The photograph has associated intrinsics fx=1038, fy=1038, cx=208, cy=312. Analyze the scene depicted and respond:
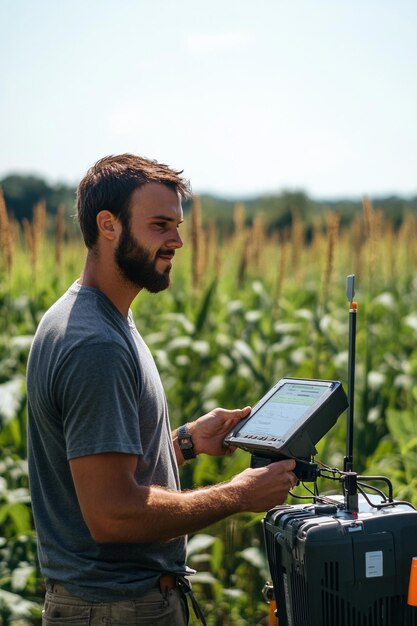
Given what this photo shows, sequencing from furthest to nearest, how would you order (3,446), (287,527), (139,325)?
1. (139,325)
2. (3,446)
3. (287,527)

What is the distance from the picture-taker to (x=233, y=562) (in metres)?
5.05

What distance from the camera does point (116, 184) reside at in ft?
9.37

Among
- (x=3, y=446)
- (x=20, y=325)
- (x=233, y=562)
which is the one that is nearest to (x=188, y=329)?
(x=20, y=325)

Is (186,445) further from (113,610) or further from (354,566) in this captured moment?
(354,566)

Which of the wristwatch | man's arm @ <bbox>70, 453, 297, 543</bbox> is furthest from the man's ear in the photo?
the wristwatch

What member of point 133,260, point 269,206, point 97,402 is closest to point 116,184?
point 133,260

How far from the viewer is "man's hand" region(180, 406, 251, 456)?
3.27 metres

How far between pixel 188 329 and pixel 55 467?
13.6 feet

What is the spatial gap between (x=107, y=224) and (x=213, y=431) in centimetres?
81

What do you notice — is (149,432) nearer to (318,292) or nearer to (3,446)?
(3,446)

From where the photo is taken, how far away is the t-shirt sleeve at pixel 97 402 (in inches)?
101

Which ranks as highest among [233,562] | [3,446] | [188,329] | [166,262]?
[166,262]

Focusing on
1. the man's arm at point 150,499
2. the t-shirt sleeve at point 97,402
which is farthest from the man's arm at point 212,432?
the t-shirt sleeve at point 97,402

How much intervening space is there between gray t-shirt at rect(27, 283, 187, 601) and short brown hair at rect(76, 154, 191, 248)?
21cm
